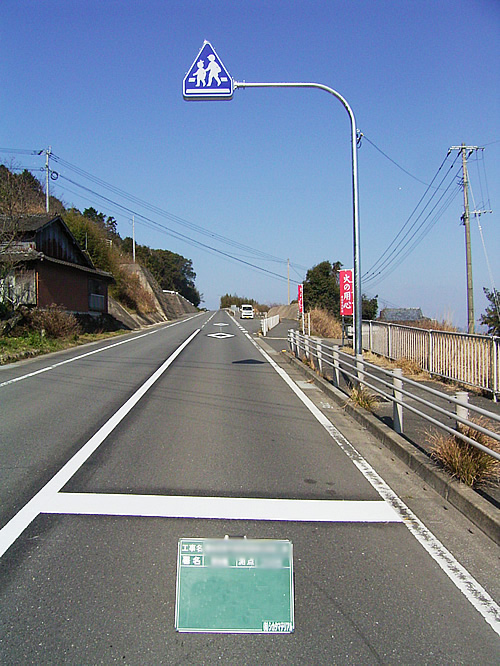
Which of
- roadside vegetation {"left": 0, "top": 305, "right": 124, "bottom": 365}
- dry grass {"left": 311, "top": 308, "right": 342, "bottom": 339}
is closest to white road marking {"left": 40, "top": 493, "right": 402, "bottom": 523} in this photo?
roadside vegetation {"left": 0, "top": 305, "right": 124, "bottom": 365}

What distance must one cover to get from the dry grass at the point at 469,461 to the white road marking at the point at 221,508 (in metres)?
0.86

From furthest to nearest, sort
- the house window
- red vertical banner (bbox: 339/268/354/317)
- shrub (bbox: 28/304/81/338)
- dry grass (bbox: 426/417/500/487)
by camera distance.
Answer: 1. the house window
2. shrub (bbox: 28/304/81/338)
3. red vertical banner (bbox: 339/268/354/317)
4. dry grass (bbox: 426/417/500/487)

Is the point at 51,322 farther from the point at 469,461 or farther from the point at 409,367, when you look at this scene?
the point at 469,461

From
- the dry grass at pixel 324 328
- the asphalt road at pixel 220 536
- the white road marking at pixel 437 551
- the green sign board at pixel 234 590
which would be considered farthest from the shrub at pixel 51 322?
the green sign board at pixel 234 590

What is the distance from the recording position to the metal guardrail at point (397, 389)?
18.1 feet

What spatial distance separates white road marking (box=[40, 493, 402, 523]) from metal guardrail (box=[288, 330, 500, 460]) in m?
Answer: 1.20

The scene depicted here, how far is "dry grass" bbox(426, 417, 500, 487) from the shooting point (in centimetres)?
550

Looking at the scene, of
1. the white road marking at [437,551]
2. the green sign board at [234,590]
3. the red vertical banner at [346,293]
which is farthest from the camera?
the red vertical banner at [346,293]

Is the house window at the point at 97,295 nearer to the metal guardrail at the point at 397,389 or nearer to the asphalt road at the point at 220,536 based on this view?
the metal guardrail at the point at 397,389

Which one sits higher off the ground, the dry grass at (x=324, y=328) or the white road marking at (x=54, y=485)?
the dry grass at (x=324, y=328)

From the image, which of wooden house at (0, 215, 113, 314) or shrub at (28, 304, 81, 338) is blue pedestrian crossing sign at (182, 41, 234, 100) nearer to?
wooden house at (0, 215, 113, 314)

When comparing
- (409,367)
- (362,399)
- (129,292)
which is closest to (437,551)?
(362,399)

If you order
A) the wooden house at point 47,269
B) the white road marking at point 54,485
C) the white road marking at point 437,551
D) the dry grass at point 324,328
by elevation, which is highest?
the wooden house at point 47,269

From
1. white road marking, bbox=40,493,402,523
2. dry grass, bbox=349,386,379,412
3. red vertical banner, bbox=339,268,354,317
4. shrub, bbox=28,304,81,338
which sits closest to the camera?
white road marking, bbox=40,493,402,523
